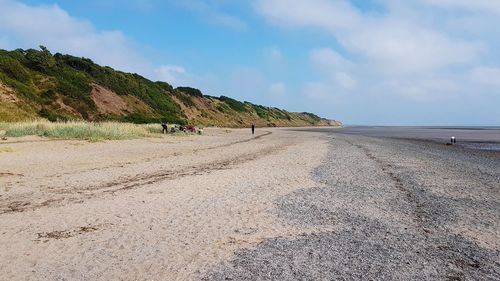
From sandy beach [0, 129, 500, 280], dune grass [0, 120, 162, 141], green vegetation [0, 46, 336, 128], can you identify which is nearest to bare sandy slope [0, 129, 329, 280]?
sandy beach [0, 129, 500, 280]

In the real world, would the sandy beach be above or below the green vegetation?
below

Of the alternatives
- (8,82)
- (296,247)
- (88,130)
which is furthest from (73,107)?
(296,247)

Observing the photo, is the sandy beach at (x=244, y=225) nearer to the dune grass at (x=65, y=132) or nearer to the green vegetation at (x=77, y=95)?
the dune grass at (x=65, y=132)

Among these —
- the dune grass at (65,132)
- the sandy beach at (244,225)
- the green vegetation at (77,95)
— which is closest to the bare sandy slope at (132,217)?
the sandy beach at (244,225)

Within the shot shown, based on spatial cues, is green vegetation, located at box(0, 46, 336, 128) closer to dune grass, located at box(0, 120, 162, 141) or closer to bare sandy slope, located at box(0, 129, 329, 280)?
dune grass, located at box(0, 120, 162, 141)

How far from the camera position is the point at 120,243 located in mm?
7004

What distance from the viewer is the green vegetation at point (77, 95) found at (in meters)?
43.6

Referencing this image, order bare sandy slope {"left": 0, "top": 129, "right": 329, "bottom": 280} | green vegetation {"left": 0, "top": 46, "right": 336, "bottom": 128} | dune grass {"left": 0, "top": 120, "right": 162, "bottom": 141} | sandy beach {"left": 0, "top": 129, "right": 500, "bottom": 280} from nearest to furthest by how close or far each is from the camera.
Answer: sandy beach {"left": 0, "top": 129, "right": 500, "bottom": 280} < bare sandy slope {"left": 0, "top": 129, "right": 329, "bottom": 280} < dune grass {"left": 0, "top": 120, "right": 162, "bottom": 141} < green vegetation {"left": 0, "top": 46, "right": 336, "bottom": 128}

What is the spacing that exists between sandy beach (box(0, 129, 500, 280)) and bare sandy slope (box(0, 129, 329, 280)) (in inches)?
1.1

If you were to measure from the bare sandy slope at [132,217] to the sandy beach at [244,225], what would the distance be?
3 centimetres

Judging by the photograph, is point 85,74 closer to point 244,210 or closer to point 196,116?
point 196,116

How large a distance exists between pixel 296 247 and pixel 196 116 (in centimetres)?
7515

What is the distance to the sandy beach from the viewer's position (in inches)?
234

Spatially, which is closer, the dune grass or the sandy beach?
the sandy beach
